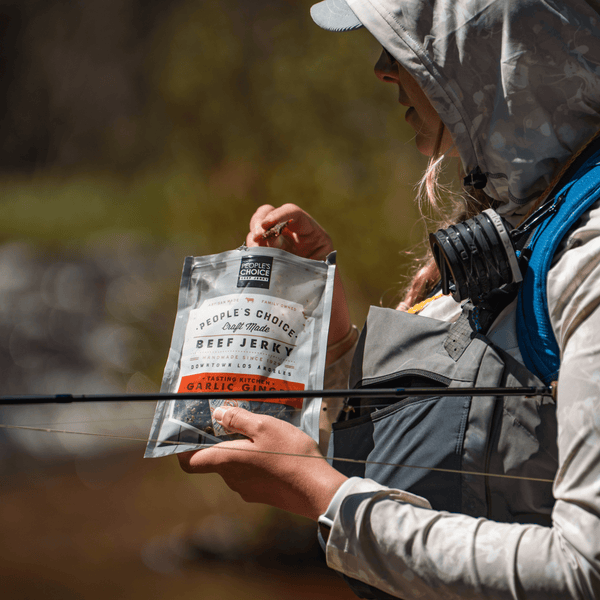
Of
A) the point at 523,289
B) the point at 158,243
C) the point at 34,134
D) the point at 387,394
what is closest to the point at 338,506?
the point at 387,394

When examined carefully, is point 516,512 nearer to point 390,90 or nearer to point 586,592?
point 586,592

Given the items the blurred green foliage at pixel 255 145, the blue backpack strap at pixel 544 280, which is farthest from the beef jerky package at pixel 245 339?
the blurred green foliage at pixel 255 145

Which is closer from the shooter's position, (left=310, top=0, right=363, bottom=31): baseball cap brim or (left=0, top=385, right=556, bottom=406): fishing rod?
(left=0, top=385, right=556, bottom=406): fishing rod

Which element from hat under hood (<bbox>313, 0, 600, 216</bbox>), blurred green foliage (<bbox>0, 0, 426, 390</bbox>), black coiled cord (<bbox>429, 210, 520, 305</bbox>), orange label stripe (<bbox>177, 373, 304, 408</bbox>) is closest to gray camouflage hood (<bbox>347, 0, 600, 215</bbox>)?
hat under hood (<bbox>313, 0, 600, 216</bbox>)

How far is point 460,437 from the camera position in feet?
1.48

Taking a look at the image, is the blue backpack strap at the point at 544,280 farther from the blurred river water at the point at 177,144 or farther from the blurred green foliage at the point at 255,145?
the blurred green foliage at the point at 255,145

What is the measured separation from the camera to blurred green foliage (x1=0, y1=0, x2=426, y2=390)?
1.37 m

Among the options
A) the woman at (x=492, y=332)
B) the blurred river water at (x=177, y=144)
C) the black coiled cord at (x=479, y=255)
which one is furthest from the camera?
the blurred river water at (x=177, y=144)

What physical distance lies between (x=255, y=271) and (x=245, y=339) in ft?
0.33

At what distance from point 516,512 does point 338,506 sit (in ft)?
0.52

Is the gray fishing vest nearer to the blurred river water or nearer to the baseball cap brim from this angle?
the baseball cap brim

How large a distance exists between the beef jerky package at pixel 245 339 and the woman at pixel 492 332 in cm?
3

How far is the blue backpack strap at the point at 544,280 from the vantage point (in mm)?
423

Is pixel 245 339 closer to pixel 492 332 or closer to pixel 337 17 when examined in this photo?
pixel 492 332
